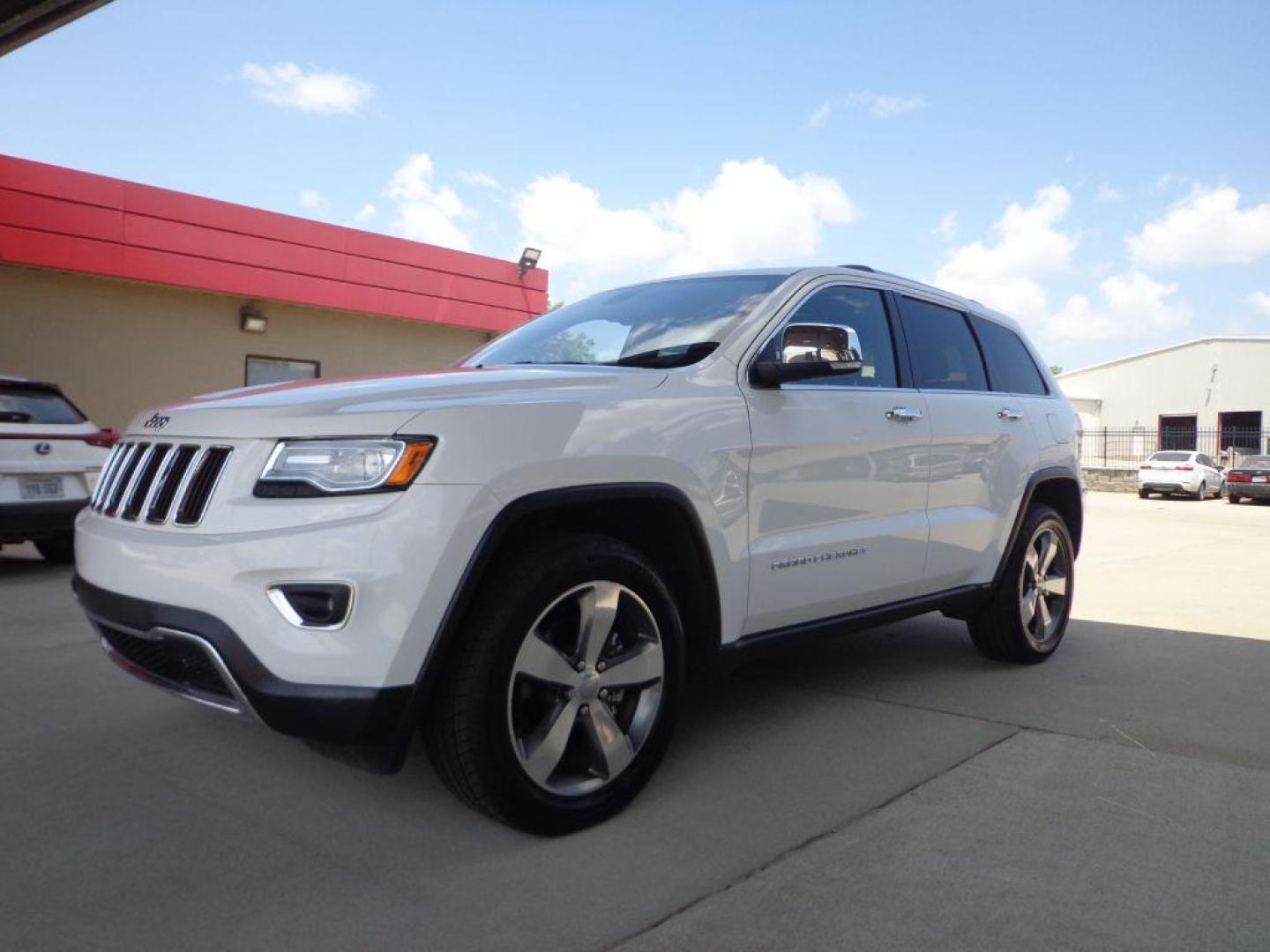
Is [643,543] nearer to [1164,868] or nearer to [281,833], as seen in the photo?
[281,833]

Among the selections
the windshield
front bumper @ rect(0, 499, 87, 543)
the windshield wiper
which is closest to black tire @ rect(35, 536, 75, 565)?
front bumper @ rect(0, 499, 87, 543)

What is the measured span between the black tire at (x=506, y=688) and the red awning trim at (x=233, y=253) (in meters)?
10.6

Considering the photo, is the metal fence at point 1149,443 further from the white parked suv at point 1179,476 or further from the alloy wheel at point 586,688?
the alloy wheel at point 586,688

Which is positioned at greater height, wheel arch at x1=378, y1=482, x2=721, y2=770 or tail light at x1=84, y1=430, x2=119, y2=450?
tail light at x1=84, y1=430, x2=119, y2=450

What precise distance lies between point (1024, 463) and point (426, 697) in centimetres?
345

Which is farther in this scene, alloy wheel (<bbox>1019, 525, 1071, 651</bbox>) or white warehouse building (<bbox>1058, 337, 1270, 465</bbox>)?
white warehouse building (<bbox>1058, 337, 1270, 465</bbox>)

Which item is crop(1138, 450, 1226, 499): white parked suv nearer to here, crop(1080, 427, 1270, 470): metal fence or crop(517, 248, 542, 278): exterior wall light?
crop(1080, 427, 1270, 470): metal fence

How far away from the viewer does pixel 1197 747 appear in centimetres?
371

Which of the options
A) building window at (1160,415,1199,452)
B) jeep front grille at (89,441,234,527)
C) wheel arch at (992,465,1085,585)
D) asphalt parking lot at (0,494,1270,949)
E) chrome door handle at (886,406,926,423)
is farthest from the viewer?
building window at (1160,415,1199,452)

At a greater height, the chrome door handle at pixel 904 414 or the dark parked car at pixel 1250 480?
the chrome door handle at pixel 904 414

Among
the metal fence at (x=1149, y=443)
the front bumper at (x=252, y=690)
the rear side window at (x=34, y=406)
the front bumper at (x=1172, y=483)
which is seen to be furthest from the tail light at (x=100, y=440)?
the metal fence at (x=1149, y=443)

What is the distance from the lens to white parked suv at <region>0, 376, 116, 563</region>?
268 inches

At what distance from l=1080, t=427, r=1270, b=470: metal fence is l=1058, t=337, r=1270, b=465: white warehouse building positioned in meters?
0.03

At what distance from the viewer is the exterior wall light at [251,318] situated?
12.9 m
